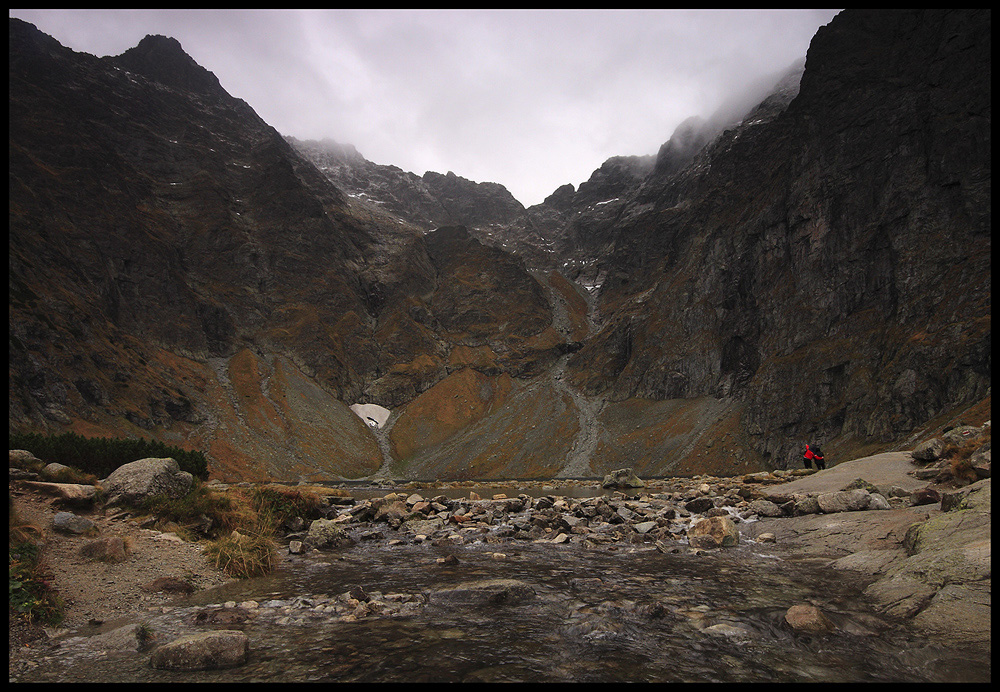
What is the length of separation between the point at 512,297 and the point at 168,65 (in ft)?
510

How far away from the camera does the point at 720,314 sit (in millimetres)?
100688

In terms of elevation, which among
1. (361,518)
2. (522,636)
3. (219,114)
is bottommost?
(361,518)

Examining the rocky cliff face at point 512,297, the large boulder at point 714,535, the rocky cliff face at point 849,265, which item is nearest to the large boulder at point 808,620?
the large boulder at point 714,535

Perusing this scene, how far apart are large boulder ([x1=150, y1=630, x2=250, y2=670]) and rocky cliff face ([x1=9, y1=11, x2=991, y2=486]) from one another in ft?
195

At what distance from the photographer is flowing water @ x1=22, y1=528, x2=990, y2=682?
643cm

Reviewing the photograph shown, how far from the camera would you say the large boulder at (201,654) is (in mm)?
6559

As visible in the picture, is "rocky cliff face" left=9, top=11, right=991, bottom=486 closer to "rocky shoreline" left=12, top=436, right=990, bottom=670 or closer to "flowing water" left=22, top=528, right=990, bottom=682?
"rocky shoreline" left=12, top=436, right=990, bottom=670

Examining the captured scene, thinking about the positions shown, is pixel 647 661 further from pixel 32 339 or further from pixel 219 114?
pixel 219 114

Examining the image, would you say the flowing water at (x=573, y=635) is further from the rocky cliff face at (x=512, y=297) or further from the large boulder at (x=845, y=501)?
the rocky cliff face at (x=512, y=297)

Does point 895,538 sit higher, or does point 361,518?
point 895,538

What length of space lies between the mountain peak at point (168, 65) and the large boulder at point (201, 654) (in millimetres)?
218241

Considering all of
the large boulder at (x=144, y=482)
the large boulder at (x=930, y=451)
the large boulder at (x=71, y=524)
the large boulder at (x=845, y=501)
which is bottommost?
the large boulder at (x=845, y=501)
